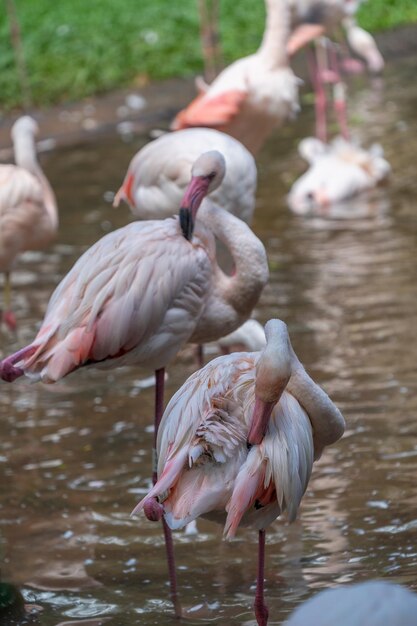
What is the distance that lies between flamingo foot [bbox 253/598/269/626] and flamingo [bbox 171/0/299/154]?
10.1 feet

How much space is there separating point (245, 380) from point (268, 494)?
1.03 feet

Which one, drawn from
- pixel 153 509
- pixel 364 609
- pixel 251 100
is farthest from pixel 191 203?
pixel 364 609

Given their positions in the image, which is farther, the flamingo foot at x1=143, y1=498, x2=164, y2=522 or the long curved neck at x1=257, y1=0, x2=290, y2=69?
the long curved neck at x1=257, y1=0, x2=290, y2=69

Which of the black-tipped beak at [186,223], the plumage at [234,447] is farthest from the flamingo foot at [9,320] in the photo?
the plumage at [234,447]

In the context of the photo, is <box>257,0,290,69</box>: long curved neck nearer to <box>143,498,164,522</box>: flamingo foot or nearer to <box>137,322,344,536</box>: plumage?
<box>137,322,344,536</box>: plumage

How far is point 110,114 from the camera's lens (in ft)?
38.2

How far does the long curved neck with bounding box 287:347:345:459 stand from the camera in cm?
341

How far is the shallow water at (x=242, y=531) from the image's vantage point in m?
3.82

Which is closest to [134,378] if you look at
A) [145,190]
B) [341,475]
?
[145,190]

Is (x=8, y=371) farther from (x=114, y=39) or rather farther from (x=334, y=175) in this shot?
(x=114, y=39)

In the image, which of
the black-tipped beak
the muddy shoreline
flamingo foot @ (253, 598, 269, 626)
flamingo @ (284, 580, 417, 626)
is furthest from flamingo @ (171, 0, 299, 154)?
the muddy shoreline

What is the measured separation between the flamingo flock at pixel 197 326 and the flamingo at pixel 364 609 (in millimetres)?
38

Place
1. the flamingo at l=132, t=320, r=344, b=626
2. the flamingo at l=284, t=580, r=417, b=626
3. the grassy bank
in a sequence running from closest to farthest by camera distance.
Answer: the flamingo at l=284, t=580, r=417, b=626, the flamingo at l=132, t=320, r=344, b=626, the grassy bank

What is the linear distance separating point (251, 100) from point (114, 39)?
7745mm
